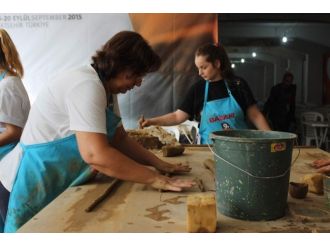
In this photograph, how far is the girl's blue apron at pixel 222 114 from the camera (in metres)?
2.86

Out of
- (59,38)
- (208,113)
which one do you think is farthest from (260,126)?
(59,38)

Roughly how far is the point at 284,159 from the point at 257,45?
21.6ft

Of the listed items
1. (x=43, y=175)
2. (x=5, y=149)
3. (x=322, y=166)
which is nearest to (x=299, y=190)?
(x=322, y=166)

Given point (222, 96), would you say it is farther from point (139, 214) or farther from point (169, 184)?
point (139, 214)

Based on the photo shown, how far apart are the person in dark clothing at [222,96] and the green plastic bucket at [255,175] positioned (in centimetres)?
153

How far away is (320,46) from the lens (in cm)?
731

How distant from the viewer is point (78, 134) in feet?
4.86

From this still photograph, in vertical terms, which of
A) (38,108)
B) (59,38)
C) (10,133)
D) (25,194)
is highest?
(59,38)

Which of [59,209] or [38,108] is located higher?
[38,108]

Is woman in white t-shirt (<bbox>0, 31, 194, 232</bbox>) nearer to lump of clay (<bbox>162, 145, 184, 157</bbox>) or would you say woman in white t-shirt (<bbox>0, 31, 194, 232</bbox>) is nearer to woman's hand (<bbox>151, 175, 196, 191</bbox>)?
woman's hand (<bbox>151, 175, 196, 191</bbox>)

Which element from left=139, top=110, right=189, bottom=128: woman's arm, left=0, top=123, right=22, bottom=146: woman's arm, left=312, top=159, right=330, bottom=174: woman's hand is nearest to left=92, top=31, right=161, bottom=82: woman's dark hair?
left=0, top=123, right=22, bottom=146: woman's arm

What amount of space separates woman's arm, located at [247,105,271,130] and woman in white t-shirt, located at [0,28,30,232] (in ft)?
5.75

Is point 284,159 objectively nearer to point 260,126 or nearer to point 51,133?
point 51,133

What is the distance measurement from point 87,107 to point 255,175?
2.43 ft
